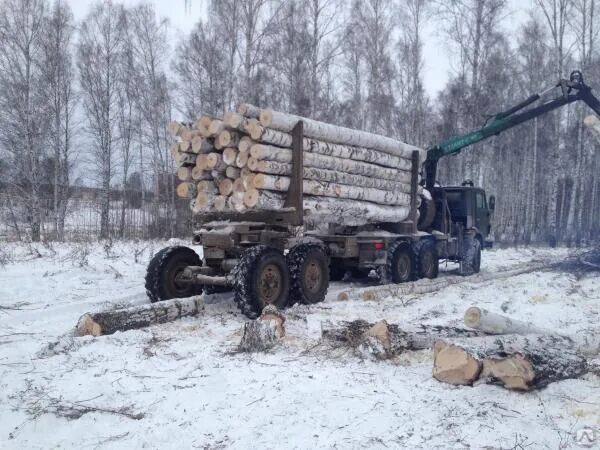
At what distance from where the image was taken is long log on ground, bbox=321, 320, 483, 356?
5137 mm

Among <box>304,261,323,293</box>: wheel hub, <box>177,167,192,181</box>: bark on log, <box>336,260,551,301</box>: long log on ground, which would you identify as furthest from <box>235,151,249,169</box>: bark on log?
<box>336,260,551,301</box>: long log on ground

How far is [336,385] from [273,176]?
14.2 feet

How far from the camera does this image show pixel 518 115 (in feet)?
41.2

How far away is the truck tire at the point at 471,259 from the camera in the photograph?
13188mm

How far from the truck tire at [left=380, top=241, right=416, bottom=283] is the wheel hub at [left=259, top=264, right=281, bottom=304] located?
3.60 m

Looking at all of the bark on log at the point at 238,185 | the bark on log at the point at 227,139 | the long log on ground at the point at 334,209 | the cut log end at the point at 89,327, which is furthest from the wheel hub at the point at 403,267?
the cut log end at the point at 89,327

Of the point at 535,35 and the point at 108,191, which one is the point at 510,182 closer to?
the point at 535,35

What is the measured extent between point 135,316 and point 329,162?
14.4 feet

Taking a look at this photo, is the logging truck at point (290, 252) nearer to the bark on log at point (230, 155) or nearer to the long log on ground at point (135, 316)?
the bark on log at point (230, 155)

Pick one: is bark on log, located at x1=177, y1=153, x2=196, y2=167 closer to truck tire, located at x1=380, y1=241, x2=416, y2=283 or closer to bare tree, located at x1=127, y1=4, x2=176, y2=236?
truck tire, located at x1=380, y1=241, x2=416, y2=283

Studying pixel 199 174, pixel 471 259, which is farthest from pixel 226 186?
pixel 471 259

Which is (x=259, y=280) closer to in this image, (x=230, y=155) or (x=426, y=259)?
(x=230, y=155)

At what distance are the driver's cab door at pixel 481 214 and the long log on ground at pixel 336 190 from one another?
3.47 m

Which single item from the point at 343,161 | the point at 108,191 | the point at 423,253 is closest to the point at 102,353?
the point at 343,161
